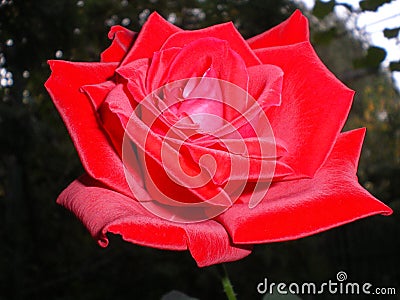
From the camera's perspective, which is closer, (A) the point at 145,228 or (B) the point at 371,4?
(A) the point at 145,228

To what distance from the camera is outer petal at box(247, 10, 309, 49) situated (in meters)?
0.30

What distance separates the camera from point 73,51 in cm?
83

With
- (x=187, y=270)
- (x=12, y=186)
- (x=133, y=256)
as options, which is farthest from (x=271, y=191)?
(x=187, y=270)

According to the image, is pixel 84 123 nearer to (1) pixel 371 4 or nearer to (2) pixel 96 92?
(2) pixel 96 92

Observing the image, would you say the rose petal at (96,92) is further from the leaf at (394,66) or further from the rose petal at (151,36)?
the leaf at (394,66)

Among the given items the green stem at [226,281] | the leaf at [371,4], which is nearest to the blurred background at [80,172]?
the leaf at [371,4]

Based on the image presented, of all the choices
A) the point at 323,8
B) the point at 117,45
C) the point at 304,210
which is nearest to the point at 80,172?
the point at 323,8

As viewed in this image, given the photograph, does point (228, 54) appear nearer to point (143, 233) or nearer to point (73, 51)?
point (143, 233)

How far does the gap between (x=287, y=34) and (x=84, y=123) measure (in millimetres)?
147

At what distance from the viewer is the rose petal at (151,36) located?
0.97ft

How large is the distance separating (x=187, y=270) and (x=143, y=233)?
170cm

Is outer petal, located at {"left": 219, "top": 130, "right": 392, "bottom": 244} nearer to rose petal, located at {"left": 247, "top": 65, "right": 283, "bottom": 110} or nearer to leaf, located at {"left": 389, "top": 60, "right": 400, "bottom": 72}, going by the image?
rose petal, located at {"left": 247, "top": 65, "right": 283, "bottom": 110}

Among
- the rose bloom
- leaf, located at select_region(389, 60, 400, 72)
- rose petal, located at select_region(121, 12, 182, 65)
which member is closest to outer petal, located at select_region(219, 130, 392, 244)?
the rose bloom

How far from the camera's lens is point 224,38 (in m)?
0.29
